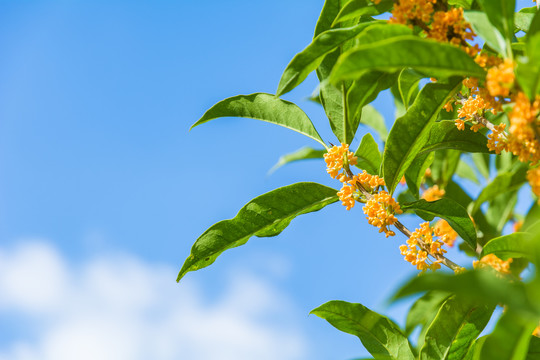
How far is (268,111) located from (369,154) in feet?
1.84

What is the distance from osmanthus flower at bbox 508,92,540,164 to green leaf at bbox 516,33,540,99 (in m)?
0.03

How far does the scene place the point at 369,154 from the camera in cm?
264

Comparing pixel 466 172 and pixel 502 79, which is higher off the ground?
pixel 466 172

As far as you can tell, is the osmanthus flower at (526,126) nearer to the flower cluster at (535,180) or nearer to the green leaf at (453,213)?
the flower cluster at (535,180)

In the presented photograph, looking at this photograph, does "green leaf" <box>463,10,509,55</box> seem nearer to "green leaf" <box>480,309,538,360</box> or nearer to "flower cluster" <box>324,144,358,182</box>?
"flower cluster" <box>324,144,358,182</box>

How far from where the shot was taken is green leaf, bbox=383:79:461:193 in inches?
78.4

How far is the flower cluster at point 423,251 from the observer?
7.17ft

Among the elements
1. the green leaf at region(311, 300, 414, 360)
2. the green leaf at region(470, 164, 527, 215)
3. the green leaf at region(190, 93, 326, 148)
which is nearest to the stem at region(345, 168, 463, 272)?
the green leaf at region(190, 93, 326, 148)

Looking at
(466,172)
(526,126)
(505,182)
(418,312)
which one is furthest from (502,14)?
(466,172)

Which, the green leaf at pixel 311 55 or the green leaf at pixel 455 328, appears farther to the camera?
the green leaf at pixel 455 328

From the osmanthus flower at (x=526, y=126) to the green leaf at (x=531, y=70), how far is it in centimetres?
3

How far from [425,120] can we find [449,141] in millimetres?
390

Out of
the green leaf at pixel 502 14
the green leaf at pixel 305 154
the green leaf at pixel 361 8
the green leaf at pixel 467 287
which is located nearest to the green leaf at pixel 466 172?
the green leaf at pixel 305 154

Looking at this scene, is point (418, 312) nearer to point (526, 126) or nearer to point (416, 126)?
point (416, 126)
